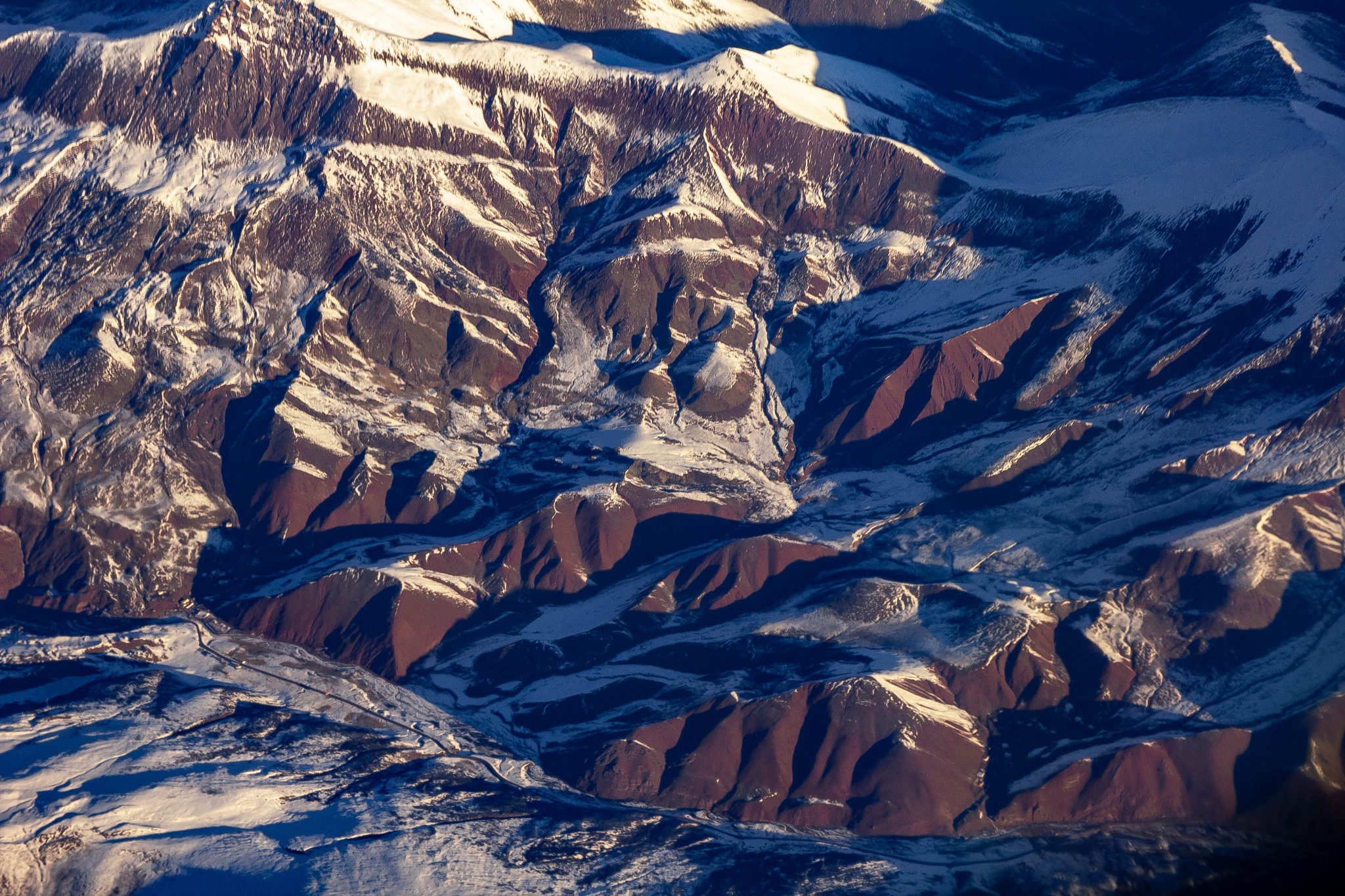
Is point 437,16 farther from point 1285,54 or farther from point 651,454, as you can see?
point 1285,54

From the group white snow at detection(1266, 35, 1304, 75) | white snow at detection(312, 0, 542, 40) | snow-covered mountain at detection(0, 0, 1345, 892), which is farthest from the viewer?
white snow at detection(312, 0, 542, 40)

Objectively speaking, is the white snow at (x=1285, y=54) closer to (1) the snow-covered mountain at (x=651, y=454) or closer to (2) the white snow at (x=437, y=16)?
(1) the snow-covered mountain at (x=651, y=454)

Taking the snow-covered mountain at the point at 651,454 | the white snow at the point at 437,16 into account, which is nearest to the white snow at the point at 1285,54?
the snow-covered mountain at the point at 651,454

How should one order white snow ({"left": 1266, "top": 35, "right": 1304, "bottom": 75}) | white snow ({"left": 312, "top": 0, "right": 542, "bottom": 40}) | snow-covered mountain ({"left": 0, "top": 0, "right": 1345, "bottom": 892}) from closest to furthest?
snow-covered mountain ({"left": 0, "top": 0, "right": 1345, "bottom": 892})
white snow ({"left": 1266, "top": 35, "right": 1304, "bottom": 75})
white snow ({"left": 312, "top": 0, "right": 542, "bottom": 40})

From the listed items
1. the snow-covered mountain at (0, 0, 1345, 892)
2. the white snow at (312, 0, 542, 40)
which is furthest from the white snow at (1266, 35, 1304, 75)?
the white snow at (312, 0, 542, 40)

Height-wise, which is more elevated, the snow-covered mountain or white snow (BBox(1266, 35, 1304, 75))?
white snow (BBox(1266, 35, 1304, 75))

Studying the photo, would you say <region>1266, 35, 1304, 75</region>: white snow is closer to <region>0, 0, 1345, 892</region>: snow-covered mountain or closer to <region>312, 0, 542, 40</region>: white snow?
<region>0, 0, 1345, 892</region>: snow-covered mountain

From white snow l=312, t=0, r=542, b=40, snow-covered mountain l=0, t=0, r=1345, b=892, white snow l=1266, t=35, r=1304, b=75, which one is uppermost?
white snow l=312, t=0, r=542, b=40

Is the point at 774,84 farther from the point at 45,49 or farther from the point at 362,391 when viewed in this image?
the point at 45,49
